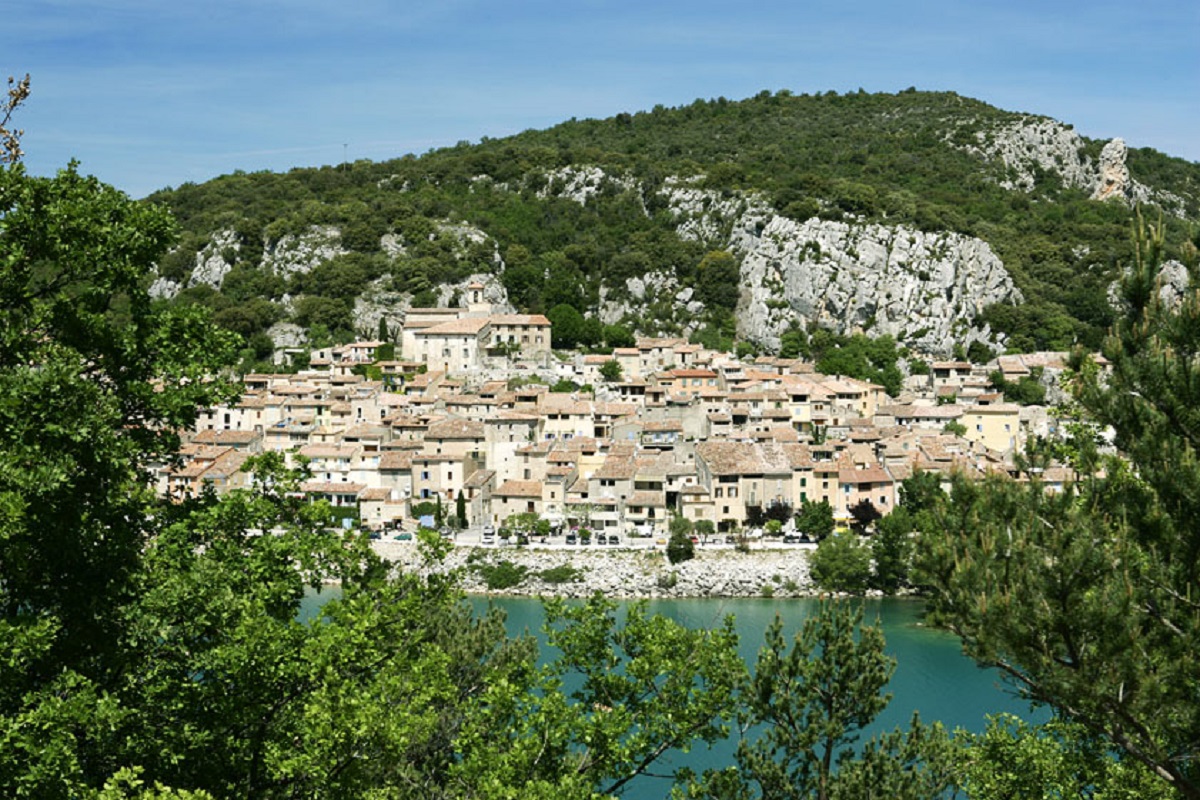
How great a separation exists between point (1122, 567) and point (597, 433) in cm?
3259

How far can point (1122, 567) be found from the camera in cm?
531

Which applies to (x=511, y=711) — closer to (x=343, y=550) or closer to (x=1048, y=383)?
(x=343, y=550)

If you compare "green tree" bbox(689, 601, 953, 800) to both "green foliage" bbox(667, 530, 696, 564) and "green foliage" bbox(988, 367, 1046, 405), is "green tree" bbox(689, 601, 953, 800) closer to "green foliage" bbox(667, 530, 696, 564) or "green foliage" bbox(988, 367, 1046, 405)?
"green foliage" bbox(667, 530, 696, 564)

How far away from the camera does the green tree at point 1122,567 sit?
207 inches

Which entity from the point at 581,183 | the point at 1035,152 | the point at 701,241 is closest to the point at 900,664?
the point at 701,241

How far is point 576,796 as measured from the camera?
237 inches

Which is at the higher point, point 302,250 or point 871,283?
point 302,250

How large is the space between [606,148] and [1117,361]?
92158 millimetres

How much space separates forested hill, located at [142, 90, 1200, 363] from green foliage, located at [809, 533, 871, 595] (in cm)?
2601

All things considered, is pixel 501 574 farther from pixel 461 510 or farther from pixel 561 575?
pixel 461 510

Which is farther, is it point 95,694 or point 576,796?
point 576,796

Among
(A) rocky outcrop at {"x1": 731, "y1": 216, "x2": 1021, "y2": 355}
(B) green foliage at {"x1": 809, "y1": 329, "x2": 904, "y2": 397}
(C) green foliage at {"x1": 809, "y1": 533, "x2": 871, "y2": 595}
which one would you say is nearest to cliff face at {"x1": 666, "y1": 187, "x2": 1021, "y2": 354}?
(A) rocky outcrop at {"x1": 731, "y1": 216, "x2": 1021, "y2": 355}

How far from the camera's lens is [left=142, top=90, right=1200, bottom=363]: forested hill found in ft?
189

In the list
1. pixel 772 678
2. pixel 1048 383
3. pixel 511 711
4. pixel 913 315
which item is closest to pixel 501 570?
pixel 772 678
